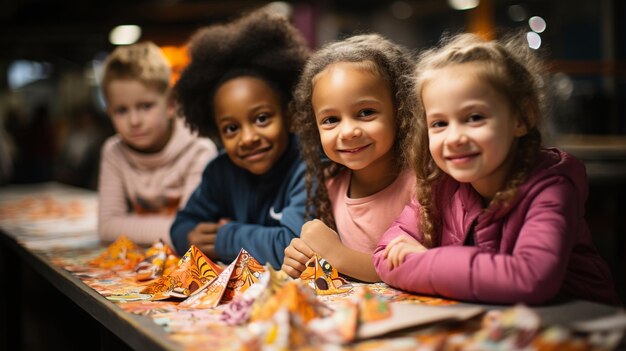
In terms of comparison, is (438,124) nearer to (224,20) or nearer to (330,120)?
(330,120)

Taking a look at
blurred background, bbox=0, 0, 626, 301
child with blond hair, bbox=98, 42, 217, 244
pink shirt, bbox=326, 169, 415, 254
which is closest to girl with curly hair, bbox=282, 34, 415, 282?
pink shirt, bbox=326, 169, 415, 254

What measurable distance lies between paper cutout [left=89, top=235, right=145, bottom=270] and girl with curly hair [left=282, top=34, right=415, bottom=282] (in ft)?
1.96

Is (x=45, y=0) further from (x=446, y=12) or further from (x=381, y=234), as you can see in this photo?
(x=381, y=234)

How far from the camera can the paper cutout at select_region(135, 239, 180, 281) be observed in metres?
1.83

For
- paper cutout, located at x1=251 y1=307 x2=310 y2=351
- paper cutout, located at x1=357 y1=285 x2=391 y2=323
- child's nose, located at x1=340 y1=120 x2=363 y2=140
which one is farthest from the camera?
child's nose, located at x1=340 y1=120 x2=363 y2=140

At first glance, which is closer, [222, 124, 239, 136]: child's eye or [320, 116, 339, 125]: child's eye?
[320, 116, 339, 125]: child's eye

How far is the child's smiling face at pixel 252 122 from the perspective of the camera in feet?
6.66

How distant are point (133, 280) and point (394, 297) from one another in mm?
779

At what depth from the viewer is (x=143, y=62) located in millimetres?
2600

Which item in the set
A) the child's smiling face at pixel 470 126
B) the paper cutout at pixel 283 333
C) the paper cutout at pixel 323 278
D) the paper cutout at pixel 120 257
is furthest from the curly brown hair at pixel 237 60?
the paper cutout at pixel 283 333

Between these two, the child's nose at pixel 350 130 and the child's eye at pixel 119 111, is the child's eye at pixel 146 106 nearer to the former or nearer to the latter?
the child's eye at pixel 119 111

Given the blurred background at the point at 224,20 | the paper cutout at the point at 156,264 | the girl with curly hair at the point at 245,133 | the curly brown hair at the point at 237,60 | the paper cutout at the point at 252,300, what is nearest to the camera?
the paper cutout at the point at 252,300

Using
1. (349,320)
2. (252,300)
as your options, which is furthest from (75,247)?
(349,320)

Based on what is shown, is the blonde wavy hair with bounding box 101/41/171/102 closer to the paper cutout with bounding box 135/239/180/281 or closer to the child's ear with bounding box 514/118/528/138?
the paper cutout with bounding box 135/239/180/281
